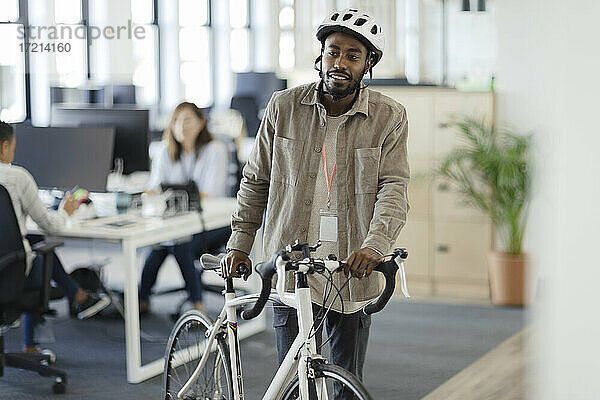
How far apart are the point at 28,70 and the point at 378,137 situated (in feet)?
8.06

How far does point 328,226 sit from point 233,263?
0.29m

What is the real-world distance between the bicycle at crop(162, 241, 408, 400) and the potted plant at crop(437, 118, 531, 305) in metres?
3.09

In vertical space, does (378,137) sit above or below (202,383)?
above

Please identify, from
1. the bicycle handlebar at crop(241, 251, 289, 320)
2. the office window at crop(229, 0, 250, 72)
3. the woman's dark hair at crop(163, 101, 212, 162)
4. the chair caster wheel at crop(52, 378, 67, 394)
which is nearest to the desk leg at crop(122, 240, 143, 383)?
the chair caster wheel at crop(52, 378, 67, 394)

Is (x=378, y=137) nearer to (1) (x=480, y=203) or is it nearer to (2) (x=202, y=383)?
(2) (x=202, y=383)

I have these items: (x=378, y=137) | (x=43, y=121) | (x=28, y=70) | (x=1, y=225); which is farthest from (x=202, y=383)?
(x=43, y=121)

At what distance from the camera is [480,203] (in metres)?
6.00

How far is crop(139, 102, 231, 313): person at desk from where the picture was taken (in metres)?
5.49

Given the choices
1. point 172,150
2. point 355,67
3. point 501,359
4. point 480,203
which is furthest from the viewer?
point 480,203

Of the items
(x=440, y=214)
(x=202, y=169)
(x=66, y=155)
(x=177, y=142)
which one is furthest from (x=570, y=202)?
(x=440, y=214)

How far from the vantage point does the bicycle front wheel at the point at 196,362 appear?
296cm

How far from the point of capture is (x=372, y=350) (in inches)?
200

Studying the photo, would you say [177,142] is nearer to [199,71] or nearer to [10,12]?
[10,12]

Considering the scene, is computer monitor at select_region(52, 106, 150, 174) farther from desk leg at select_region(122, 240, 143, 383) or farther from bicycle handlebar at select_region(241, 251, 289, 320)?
bicycle handlebar at select_region(241, 251, 289, 320)
